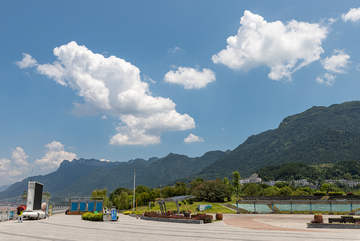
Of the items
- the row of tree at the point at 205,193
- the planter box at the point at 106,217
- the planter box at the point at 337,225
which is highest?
the planter box at the point at 337,225

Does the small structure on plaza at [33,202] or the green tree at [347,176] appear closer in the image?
the small structure on plaza at [33,202]

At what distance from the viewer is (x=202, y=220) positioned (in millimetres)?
26469

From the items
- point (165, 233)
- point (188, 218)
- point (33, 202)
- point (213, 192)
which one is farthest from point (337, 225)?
point (213, 192)

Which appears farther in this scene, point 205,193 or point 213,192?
point 205,193

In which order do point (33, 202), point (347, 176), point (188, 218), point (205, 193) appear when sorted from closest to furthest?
1. point (188, 218)
2. point (33, 202)
3. point (205, 193)
4. point (347, 176)

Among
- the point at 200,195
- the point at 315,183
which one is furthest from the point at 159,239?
the point at 315,183

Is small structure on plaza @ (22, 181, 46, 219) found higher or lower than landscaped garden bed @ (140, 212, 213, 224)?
higher

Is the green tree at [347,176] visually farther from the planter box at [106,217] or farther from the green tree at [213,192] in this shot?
the planter box at [106,217]

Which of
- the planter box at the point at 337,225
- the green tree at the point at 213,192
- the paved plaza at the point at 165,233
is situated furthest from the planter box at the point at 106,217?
the green tree at the point at 213,192

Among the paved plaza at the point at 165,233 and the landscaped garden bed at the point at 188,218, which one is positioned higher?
the paved plaza at the point at 165,233

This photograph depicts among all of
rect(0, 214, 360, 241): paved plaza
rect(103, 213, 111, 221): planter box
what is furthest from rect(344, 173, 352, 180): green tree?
rect(103, 213, 111, 221): planter box

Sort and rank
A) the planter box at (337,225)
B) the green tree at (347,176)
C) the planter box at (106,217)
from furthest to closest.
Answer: the green tree at (347,176)
the planter box at (106,217)
the planter box at (337,225)

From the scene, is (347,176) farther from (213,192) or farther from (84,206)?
(84,206)

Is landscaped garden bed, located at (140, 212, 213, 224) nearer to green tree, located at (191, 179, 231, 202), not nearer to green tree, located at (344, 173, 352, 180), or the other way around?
green tree, located at (191, 179, 231, 202)
